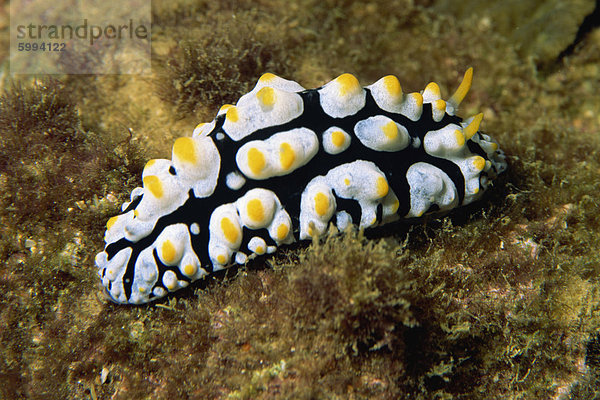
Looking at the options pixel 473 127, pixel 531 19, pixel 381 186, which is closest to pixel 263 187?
pixel 381 186

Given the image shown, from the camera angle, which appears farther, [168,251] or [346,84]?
[346,84]

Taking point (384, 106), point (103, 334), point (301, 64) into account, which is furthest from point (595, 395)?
point (301, 64)

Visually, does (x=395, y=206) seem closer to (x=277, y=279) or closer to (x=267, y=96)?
(x=277, y=279)

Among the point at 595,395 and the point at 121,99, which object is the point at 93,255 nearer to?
the point at 121,99

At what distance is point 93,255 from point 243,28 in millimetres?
2713

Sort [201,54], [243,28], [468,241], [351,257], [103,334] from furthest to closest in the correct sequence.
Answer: [243,28] < [201,54] < [468,241] < [103,334] < [351,257]

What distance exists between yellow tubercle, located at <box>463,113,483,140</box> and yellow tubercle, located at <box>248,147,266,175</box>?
1.69 meters

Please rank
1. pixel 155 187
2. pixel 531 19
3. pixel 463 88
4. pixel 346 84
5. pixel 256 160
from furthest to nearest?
pixel 531 19 → pixel 463 88 → pixel 346 84 → pixel 155 187 → pixel 256 160

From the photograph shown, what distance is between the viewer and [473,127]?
296 centimetres

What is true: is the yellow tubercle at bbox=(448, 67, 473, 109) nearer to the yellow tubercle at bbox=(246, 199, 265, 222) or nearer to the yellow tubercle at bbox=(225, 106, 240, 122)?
the yellow tubercle at bbox=(225, 106, 240, 122)

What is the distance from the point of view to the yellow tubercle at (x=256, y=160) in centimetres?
248

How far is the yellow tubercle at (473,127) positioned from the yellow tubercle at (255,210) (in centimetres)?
177

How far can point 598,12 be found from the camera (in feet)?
15.3

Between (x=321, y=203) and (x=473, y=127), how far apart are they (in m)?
1.43
